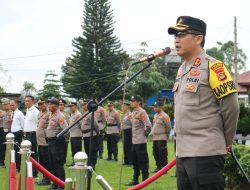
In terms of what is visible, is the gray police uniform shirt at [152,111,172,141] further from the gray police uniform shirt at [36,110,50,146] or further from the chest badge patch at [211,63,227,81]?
the chest badge patch at [211,63,227,81]

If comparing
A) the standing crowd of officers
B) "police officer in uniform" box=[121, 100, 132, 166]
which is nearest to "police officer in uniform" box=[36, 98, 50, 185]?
the standing crowd of officers

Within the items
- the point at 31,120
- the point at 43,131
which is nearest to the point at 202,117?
the point at 43,131

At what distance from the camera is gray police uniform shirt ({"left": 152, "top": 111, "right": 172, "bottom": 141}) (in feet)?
37.3

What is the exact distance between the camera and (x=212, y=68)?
3.62m

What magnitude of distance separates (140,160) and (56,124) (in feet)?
5.80

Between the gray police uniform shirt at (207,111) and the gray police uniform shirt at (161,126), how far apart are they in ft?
25.2

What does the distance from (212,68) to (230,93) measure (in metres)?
0.23

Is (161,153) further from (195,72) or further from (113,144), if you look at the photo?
(195,72)

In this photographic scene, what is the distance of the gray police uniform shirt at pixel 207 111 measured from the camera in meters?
3.55

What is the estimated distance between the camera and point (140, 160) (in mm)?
9297

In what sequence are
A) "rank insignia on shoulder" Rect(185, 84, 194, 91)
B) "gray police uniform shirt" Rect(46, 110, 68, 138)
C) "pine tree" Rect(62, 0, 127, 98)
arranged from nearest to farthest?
"rank insignia on shoulder" Rect(185, 84, 194, 91) → "gray police uniform shirt" Rect(46, 110, 68, 138) → "pine tree" Rect(62, 0, 127, 98)

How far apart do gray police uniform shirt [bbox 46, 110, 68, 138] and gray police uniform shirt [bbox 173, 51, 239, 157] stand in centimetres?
571

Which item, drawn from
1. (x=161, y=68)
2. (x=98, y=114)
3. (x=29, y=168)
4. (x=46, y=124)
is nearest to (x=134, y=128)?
(x=46, y=124)

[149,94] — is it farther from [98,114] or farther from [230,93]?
[230,93]
